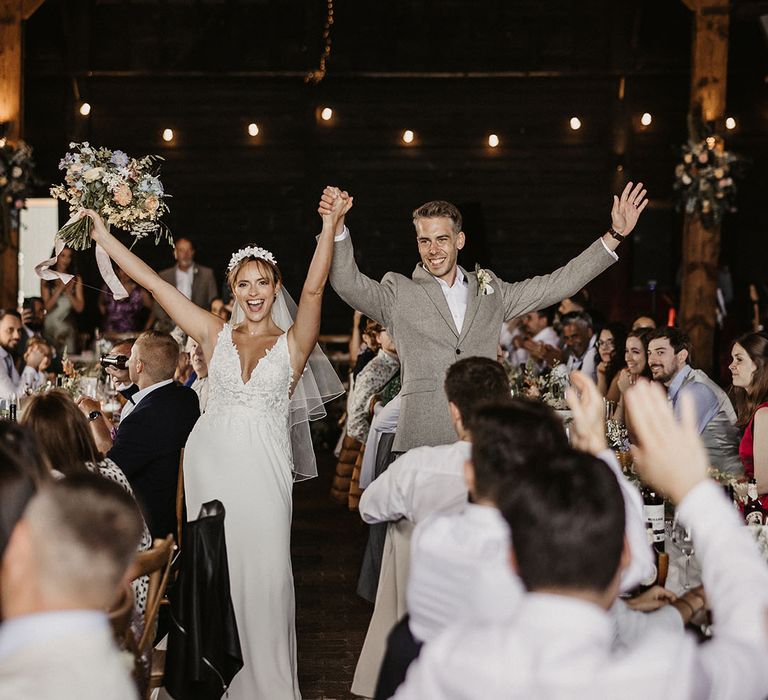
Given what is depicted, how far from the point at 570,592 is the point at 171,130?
1189 centimetres

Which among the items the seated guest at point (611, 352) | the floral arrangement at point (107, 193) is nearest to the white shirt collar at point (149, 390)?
the floral arrangement at point (107, 193)

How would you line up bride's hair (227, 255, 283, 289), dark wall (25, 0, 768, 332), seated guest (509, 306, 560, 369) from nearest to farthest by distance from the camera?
bride's hair (227, 255, 283, 289) → seated guest (509, 306, 560, 369) → dark wall (25, 0, 768, 332)

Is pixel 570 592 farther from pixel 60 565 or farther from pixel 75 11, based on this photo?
pixel 75 11

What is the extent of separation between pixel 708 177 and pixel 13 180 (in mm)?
6121

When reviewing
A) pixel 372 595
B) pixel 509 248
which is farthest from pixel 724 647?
pixel 509 248

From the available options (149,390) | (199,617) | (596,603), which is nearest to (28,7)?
(149,390)

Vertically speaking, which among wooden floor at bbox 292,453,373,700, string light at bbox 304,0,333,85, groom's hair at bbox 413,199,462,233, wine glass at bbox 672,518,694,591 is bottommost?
wooden floor at bbox 292,453,373,700

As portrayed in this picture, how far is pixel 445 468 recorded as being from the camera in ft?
8.81

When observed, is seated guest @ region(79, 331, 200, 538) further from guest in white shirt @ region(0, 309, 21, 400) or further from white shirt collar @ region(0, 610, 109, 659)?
guest in white shirt @ region(0, 309, 21, 400)

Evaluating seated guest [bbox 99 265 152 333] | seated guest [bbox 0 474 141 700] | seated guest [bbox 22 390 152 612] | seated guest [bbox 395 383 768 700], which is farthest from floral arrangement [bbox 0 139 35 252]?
seated guest [bbox 395 383 768 700]

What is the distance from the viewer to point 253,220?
1291 centimetres

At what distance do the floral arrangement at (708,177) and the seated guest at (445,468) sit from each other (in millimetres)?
7495

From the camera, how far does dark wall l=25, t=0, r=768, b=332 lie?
12.6 m

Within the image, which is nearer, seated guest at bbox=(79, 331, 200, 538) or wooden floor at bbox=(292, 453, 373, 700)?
seated guest at bbox=(79, 331, 200, 538)
